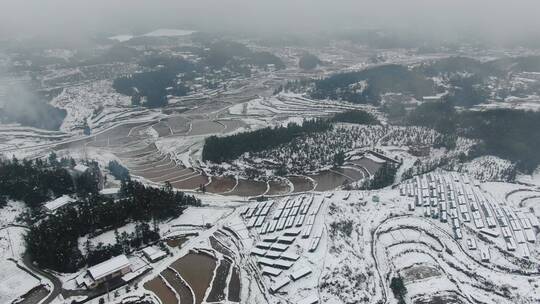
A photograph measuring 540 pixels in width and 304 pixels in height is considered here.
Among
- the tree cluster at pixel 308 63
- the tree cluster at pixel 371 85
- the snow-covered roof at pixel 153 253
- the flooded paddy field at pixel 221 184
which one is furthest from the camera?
the tree cluster at pixel 308 63

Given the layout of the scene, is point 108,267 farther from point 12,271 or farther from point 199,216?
point 199,216

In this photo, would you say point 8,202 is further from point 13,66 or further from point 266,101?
point 13,66

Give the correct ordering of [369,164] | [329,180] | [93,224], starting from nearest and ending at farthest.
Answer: [93,224] → [329,180] → [369,164]

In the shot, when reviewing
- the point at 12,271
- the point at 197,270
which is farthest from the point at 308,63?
the point at 12,271

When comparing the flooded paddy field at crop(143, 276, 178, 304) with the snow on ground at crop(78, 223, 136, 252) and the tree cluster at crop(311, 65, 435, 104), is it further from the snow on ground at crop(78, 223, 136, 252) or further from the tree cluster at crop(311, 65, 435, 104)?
the tree cluster at crop(311, 65, 435, 104)

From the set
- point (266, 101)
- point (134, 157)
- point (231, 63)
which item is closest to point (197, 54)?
point (231, 63)

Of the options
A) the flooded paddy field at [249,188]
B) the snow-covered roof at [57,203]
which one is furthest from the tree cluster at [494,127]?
the snow-covered roof at [57,203]

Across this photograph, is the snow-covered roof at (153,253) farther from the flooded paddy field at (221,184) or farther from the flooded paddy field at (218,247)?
the flooded paddy field at (221,184)
